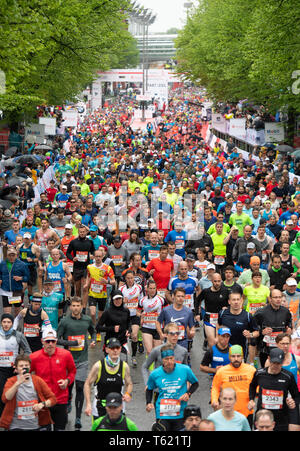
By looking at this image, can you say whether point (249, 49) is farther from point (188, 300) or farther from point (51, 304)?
point (51, 304)

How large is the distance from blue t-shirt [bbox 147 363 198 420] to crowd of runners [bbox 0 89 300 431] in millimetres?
10

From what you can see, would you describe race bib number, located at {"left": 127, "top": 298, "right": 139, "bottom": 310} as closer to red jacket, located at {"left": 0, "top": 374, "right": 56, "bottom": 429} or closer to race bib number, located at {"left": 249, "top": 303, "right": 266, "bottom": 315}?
race bib number, located at {"left": 249, "top": 303, "right": 266, "bottom": 315}

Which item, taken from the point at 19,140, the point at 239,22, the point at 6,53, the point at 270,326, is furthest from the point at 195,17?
the point at 270,326

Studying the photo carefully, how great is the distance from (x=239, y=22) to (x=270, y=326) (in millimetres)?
28238

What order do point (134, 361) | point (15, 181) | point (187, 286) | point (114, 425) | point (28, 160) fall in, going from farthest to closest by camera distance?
point (28, 160) < point (15, 181) < point (187, 286) < point (134, 361) < point (114, 425)

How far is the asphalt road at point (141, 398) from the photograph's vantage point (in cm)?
928

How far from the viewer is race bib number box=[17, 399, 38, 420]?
768 cm

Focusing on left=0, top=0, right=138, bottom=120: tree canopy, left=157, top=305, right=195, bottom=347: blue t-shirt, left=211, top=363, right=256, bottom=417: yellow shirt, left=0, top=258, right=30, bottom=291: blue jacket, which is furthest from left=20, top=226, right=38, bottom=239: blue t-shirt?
left=0, top=0, right=138, bottom=120: tree canopy

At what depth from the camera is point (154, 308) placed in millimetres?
11086

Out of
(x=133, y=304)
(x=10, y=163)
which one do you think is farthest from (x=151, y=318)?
(x=10, y=163)

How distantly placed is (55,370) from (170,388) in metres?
1.28

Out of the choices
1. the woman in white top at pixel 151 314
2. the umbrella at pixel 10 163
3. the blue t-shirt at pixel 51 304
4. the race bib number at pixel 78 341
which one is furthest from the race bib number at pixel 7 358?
the umbrella at pixel 10 163

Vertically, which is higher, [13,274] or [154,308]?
[13,274]

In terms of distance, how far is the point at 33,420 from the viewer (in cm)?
777
